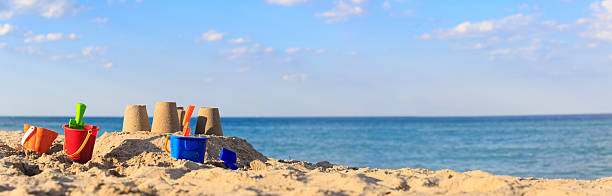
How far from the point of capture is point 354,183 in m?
3.40

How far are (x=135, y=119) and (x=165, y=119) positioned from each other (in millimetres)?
532

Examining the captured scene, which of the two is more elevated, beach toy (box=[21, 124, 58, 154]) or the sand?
beach toy (box=[21, 124, 58, 154])

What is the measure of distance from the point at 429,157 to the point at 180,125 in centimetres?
1193

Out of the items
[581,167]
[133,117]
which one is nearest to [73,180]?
[133,117]

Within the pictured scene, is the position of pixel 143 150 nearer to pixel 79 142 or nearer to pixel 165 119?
pixel 79 142

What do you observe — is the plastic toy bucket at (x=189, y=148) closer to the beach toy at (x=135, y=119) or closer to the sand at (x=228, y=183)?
the sand at (x=228, y=183)

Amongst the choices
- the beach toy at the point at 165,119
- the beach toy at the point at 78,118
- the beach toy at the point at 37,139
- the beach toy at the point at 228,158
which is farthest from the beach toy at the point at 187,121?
the beach toy at the point at 37,139

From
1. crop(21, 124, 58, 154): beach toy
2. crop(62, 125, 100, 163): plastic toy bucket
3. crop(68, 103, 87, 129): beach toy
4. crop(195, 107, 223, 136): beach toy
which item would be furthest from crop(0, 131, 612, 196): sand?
crop(195, 107, 223, 136): beach toy

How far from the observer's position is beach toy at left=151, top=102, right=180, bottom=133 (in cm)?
682

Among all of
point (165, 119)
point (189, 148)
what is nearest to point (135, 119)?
point (165, 119)

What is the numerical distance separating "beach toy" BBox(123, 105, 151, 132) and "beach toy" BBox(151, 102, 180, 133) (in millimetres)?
250

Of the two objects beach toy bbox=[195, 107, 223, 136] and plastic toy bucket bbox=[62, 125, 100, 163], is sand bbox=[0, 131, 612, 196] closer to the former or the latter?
plastic toy bucket bbox=[62, 125, 100, 163]

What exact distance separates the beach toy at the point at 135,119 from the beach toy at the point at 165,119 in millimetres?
250

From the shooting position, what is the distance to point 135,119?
698 cm
